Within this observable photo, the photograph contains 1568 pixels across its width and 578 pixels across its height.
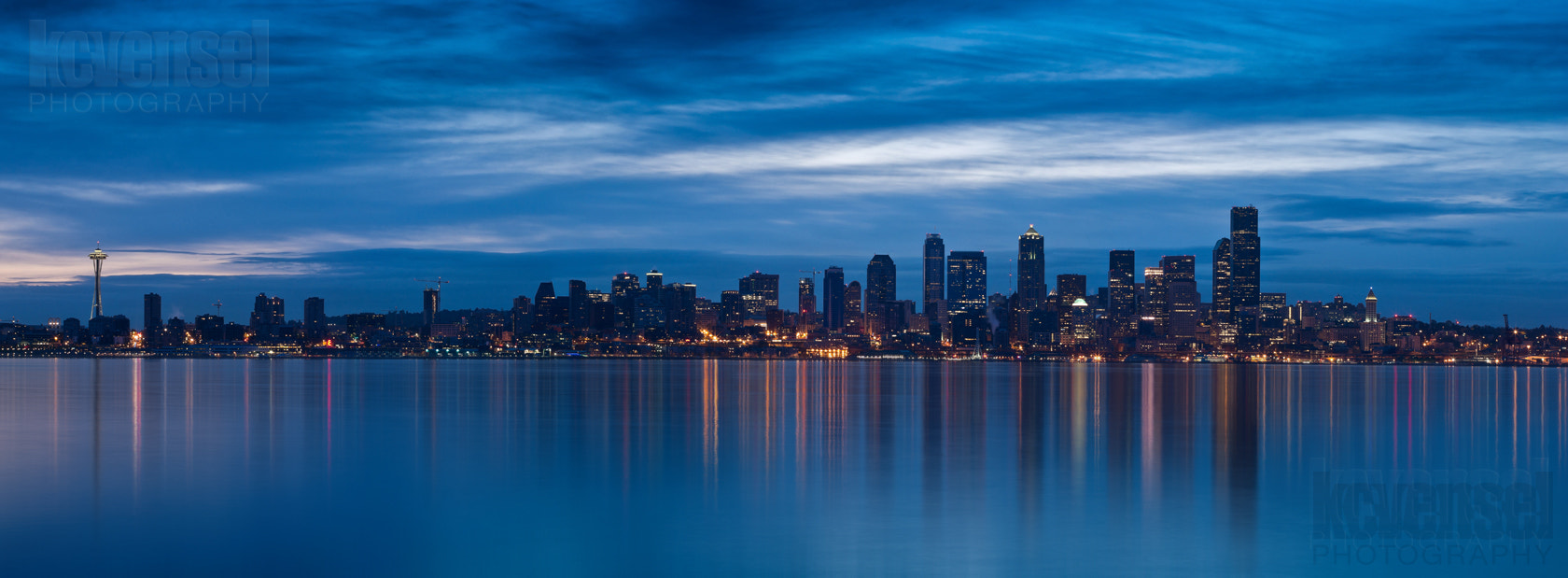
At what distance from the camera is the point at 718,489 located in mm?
30875

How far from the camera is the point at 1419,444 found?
1838 inches

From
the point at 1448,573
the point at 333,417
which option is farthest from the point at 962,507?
the point at 333,417

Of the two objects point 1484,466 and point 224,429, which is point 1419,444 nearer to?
point 1484,466

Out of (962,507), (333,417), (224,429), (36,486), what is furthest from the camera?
(333,417)

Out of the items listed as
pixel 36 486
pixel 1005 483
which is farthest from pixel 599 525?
pixel 36 486

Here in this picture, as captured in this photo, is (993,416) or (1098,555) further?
(993,416)

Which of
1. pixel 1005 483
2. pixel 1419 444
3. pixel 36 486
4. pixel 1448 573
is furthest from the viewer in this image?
pixel 1419 444

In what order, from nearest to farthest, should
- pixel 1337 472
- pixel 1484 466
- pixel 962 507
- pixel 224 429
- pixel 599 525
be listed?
pixel 599 525 < pixel 962 507 < pixel 1337 472 < pixel 1484 466 < pixel 224 429

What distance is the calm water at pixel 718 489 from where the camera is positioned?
21547mm

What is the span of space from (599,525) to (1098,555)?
9865mm

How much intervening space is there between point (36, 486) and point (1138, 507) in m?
26.3

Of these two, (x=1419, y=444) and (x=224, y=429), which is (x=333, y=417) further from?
(x=1419, y=444)

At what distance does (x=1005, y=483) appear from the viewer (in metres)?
32.2

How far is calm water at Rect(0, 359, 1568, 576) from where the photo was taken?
21.5m
